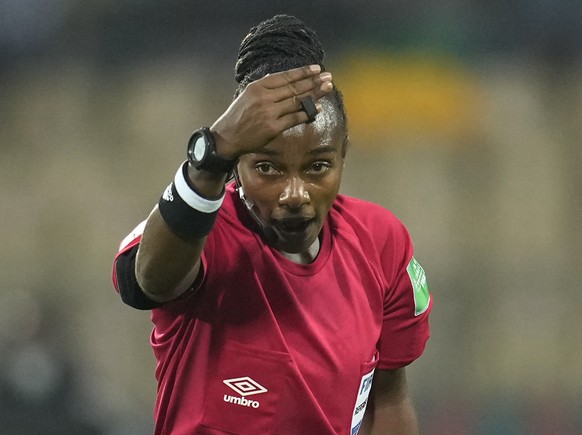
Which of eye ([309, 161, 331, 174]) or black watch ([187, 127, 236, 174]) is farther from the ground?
black watch ([187, 127, 236, 174])

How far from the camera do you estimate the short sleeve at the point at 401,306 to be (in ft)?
4.83

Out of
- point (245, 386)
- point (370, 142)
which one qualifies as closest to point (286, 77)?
point (245, 386)

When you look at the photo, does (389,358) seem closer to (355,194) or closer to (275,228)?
(275,228)

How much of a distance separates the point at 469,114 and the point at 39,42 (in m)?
1.51

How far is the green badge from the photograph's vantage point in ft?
4.95

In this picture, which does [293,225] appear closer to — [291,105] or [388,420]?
[291,105]

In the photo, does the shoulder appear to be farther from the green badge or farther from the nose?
the nose

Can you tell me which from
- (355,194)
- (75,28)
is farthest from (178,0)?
(355,194)

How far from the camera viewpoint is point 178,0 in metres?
3.37

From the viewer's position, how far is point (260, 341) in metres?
1.26

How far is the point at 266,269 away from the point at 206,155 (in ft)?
0.97

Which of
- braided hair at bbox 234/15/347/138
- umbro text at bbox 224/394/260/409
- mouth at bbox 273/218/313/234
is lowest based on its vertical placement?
umbro text at bbox 224/394/260/409

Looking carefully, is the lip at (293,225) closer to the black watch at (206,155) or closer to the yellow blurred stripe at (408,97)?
the black watch at (206,155)

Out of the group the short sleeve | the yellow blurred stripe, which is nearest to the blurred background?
the yellow blurred stripe
